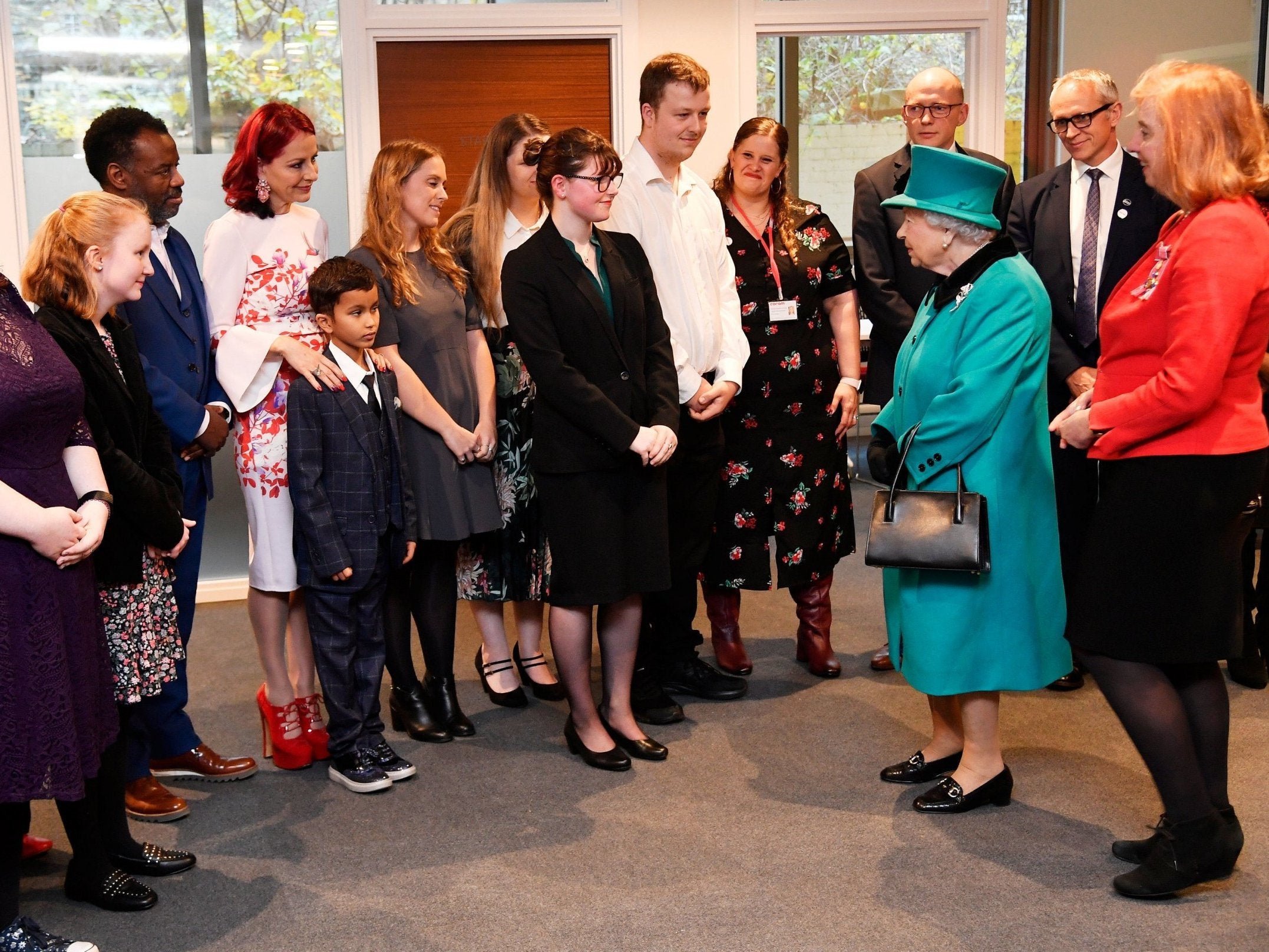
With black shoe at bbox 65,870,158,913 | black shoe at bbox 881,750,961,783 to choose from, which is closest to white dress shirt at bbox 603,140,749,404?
black shoe at bbox 881,750,961,783

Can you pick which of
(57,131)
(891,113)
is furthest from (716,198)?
(891,113)

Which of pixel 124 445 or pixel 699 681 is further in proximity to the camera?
pixel 699 681

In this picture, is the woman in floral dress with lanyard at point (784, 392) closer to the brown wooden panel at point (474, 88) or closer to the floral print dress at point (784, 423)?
the floral print dress at point (784, 423)

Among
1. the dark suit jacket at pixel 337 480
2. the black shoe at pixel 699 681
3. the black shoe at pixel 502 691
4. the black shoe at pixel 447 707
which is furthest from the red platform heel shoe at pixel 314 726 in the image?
the black shoe at pixel 699 681

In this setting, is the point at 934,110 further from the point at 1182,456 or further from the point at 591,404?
the point at 1182,456

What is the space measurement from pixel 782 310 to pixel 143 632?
2077 mm

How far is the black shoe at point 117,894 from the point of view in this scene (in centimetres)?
257

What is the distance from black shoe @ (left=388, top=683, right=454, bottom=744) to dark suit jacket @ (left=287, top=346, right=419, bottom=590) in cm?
56

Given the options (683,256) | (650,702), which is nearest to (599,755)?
(650,702)

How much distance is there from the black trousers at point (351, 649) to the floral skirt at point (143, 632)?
449 millimetres

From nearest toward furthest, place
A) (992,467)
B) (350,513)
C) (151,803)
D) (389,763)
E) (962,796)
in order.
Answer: (992,467)
(962,796)
(151,803)
(350,513)
(389,763)

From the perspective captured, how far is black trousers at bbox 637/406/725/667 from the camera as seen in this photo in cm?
365

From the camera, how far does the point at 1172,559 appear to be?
2.44m

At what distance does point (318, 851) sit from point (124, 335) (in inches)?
48.7
